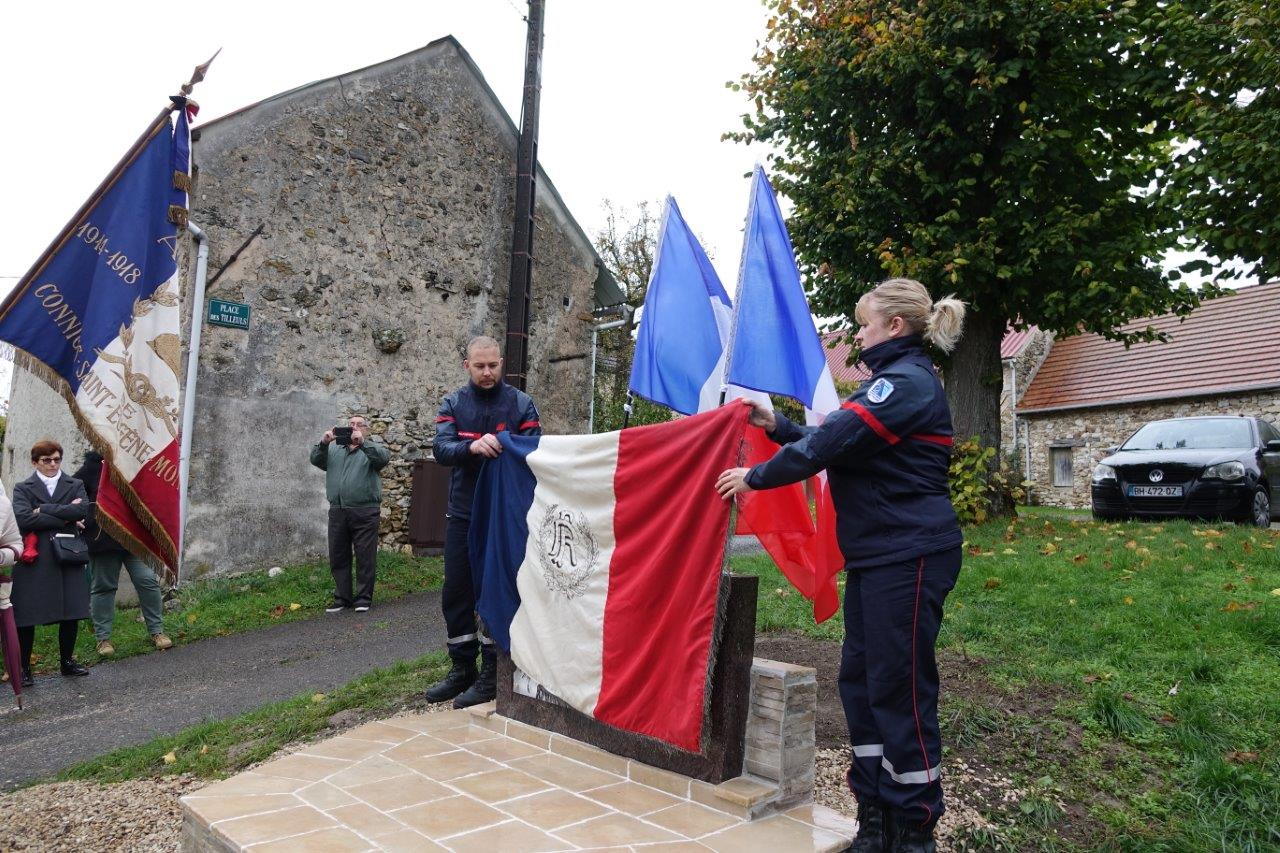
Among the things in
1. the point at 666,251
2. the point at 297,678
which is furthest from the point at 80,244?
the point at 666,251

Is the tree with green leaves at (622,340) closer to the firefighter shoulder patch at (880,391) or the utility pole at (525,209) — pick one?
the utility pole at (525,209)

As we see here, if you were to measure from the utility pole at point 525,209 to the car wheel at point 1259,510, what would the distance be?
30.5 ft

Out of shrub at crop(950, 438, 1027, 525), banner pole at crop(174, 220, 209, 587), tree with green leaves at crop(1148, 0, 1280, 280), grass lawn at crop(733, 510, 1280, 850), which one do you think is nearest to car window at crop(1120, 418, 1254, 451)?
shrub at crop(950, 438, 1027, 525)

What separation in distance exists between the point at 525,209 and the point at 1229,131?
8.57 meters

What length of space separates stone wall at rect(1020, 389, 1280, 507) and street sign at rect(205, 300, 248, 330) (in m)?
18.3

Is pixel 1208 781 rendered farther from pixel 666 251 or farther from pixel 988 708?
pixel 666 251

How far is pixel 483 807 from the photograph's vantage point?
3477mm

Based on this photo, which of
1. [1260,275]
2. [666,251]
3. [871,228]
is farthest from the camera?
[871,228]

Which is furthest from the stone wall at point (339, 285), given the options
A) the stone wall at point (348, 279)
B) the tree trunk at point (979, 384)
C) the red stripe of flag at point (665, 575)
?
the red stripe of flag at point (665, 575)

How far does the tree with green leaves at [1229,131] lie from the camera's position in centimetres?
743

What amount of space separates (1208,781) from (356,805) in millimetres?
3536

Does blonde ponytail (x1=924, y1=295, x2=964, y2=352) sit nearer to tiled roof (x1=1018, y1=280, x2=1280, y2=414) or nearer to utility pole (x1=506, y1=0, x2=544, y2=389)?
utility pole (x1=506, y1=0, x2=544, y2=389)

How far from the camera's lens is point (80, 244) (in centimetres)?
581

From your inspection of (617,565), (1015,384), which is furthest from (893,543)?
(1015,384)
